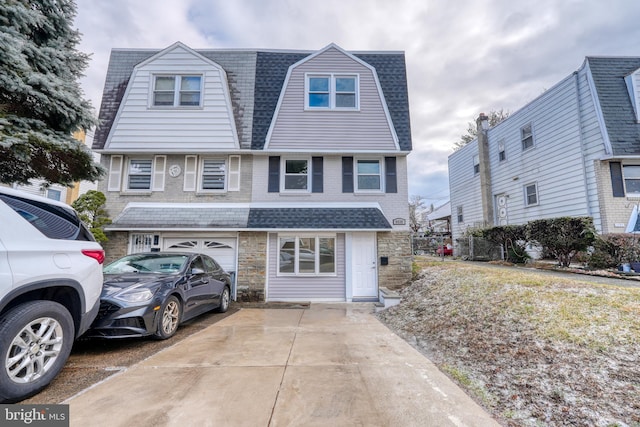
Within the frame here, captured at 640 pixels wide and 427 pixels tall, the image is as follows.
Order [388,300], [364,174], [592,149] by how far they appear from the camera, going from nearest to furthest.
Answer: [388,300] < [364,174] < [592,149]

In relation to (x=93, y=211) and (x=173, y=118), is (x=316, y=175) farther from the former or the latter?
(x=93, y=211)

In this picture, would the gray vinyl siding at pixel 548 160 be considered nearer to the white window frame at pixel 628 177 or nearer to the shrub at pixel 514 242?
the white window frame at pixel 628 177

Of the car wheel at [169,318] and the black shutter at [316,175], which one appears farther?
the black shutter at [316,175]

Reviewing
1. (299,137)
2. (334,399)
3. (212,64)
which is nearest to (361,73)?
(299,137)

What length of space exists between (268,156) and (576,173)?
12095mm

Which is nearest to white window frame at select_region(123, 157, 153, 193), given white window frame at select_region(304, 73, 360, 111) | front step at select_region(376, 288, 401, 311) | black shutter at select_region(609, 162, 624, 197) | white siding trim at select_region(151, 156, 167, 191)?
white siding trim at select_region(151, 156, 167, 191)

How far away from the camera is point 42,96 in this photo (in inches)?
245

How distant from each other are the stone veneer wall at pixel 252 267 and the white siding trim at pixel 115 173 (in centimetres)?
467

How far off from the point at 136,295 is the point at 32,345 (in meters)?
1.74

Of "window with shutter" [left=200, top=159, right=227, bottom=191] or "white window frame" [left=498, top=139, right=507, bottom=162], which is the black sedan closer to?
"window with shutter" [left=200, top=159, right=227, bottom=191]

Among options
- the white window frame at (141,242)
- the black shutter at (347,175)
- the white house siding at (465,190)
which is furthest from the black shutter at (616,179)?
the white window frame at (141,242)

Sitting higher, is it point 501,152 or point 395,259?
point 501,152

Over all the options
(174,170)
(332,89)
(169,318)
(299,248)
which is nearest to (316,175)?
(299,248)

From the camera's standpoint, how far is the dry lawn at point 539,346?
9.25 ft
